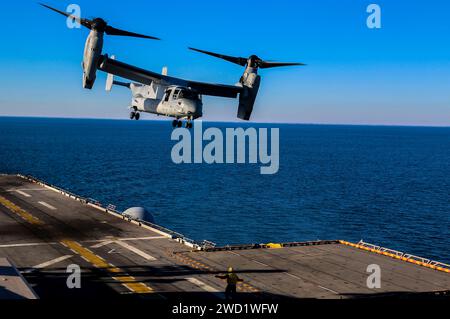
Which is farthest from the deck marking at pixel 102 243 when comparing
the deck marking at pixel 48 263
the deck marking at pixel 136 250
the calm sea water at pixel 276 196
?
the calm sea water at pixel 276 196

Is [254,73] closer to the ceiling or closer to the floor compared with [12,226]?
closer to the ceiling

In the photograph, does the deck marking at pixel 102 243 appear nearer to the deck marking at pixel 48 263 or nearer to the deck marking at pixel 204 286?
the deck marking at pixel 48 263

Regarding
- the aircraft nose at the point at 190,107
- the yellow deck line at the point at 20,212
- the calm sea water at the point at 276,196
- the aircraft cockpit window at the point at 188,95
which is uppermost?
the aircraft cockpit window at the point at 188,95

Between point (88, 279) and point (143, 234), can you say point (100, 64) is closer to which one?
point (88, 279)

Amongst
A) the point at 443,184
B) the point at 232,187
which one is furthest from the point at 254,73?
the point at 443,184

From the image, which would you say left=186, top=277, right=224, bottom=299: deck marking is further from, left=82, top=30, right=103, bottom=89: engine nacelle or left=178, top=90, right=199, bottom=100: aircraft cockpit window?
left=82, top=30, right=103, bottom=89: engine nacelle

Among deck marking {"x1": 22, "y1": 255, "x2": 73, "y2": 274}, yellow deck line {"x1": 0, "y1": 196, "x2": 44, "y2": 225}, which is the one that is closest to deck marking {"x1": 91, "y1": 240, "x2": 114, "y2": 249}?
deck marking {"x1": 22, "y1": 255, "x2": 73, "y2": 274}
